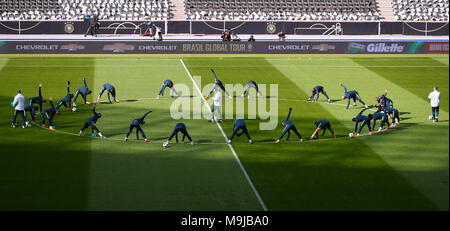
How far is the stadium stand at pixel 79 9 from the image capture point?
75.2 metres

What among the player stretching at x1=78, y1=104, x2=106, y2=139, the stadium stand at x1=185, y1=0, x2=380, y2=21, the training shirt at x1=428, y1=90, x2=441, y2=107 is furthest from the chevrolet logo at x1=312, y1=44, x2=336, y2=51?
the player stretching at x1=78, y1=104, x2=106, y2=139

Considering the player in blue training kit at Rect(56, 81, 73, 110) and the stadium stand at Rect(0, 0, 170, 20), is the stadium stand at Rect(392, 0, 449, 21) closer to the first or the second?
the stadium stand at Rect(0, 0, 170, 20)

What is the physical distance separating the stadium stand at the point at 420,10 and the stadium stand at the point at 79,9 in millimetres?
28261

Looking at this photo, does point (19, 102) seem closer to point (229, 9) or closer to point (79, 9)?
point (79, 9)

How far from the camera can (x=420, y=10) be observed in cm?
8062

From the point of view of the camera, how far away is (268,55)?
197 ft

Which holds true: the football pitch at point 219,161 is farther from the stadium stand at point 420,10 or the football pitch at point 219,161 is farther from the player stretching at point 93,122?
the stadium stand at point 420,10

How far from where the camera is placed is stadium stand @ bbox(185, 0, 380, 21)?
78250 mm

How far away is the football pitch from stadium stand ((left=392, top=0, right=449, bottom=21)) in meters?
37.4

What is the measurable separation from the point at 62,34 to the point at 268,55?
25.6m

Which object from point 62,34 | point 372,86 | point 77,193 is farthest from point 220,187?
point 62,34

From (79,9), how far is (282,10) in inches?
950

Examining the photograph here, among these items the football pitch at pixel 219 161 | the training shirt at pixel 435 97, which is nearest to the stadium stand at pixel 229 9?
the football pitch at pixel 219 161

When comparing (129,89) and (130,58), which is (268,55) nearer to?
(130,58)
